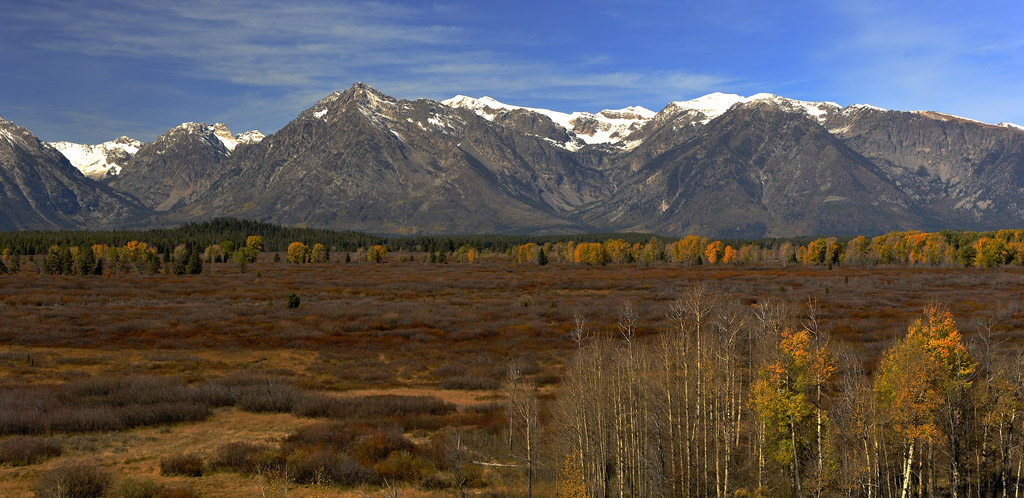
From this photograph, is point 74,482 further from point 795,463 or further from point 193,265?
point 193,265

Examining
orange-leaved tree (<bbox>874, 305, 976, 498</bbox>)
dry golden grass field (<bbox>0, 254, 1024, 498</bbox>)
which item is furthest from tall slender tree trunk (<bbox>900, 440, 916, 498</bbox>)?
dry golden grass field (<bbox>0, 254, 1024, 498</bbox>)

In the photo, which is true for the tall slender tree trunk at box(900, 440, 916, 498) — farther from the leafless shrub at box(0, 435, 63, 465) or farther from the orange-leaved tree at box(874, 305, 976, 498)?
the leafless shrub at box(0, 435, 63, 465)

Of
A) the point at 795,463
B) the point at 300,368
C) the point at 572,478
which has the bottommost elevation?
the point at 300,368

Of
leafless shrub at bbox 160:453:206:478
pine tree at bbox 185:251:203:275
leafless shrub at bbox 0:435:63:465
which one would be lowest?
leafless shrub at bbox 160:453:206:478

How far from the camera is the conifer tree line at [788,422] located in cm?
1925

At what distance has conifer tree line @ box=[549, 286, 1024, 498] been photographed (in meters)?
19.2

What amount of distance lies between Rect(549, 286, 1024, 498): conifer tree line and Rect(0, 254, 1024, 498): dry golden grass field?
334 centimetres

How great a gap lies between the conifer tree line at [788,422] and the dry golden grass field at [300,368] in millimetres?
3339

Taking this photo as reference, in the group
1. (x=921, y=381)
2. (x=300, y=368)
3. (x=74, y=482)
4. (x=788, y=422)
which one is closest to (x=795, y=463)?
(x=788, y=422)

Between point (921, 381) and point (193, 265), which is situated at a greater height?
point (921, 381)

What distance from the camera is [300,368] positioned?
4353 cm

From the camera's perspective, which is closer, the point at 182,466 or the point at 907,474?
the point at 907,474

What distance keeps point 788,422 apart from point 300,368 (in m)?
33.4

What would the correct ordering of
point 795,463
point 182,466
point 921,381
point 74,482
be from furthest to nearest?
point 182,466 → point 795,463 → point 921,381 → point 74,482
